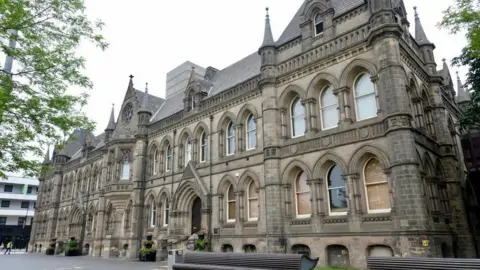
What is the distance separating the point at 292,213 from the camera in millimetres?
16828

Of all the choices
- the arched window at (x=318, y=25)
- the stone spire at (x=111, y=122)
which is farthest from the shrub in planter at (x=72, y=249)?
the arched window at (x=318, y=25)

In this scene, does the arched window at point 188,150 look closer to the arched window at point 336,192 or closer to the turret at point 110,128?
the arched window at point 336,192

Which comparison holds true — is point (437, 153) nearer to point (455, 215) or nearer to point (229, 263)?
point (455, 215)

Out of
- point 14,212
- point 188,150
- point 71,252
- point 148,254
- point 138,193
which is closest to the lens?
point 148,254

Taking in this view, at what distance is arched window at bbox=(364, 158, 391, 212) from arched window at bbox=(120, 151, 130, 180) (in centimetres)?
2059

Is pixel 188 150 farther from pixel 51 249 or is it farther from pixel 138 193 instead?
pixel 51 249

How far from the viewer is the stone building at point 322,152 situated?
1378cm

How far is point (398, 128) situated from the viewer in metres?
13.3

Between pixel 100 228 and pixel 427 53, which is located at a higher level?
pixel 427 53

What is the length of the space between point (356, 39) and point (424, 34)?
20.5 ft

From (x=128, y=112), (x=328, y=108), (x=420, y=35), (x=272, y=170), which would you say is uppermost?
(x=128, y=112)

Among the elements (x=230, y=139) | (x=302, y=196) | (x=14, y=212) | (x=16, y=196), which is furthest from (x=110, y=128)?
(x=16, y=196)

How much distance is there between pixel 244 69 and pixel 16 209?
2598 inches

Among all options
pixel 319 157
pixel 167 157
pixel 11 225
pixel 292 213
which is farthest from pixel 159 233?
pixel 11 225
